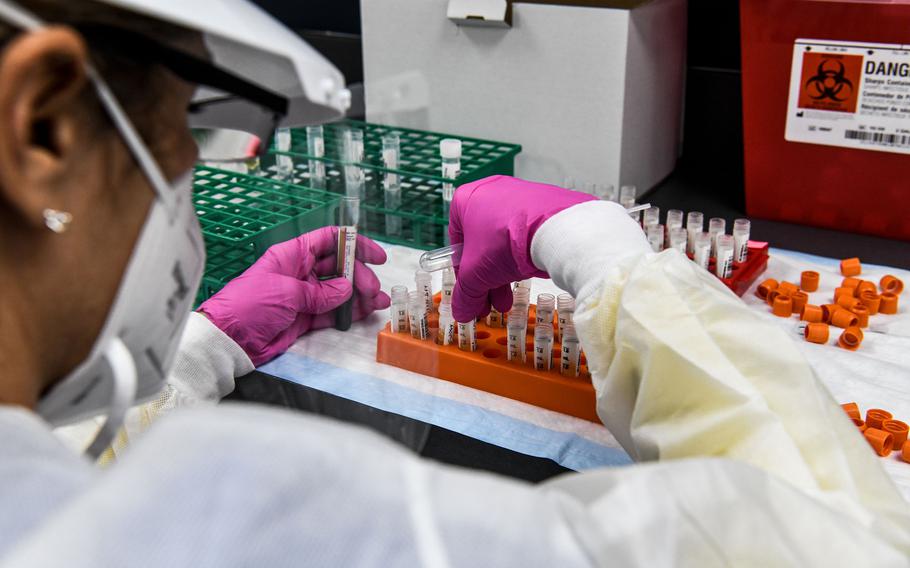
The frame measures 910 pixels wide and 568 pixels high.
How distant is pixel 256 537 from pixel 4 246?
0.21 meters

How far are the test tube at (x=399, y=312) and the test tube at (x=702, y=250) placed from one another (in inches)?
20.1

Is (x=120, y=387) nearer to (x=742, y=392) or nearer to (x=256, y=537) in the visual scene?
(x=256, y=537)

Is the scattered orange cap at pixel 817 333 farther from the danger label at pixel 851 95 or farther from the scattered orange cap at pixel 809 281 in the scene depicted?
the danger label at pixel 851 95

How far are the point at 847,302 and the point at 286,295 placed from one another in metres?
0.89

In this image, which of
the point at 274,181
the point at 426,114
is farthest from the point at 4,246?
the point at 426,114

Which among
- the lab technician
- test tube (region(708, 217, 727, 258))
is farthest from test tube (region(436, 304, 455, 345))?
test tube (region(708, 217, 727, 258))

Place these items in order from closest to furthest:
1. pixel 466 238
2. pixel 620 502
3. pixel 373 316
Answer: pixel 620 502 < pixel 466 238 < pixel 373 316

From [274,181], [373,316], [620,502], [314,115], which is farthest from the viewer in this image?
[274,181]

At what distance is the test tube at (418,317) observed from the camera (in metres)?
1.19

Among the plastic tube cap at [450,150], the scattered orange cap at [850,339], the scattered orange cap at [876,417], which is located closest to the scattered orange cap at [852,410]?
the scattered orange cap at [876,417]

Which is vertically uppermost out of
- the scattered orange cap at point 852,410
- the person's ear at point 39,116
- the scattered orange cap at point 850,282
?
the person's ear at point 39,116

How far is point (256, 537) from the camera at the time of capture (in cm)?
39

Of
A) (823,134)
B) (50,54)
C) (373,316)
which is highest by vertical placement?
(50,54)

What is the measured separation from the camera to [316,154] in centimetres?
155
